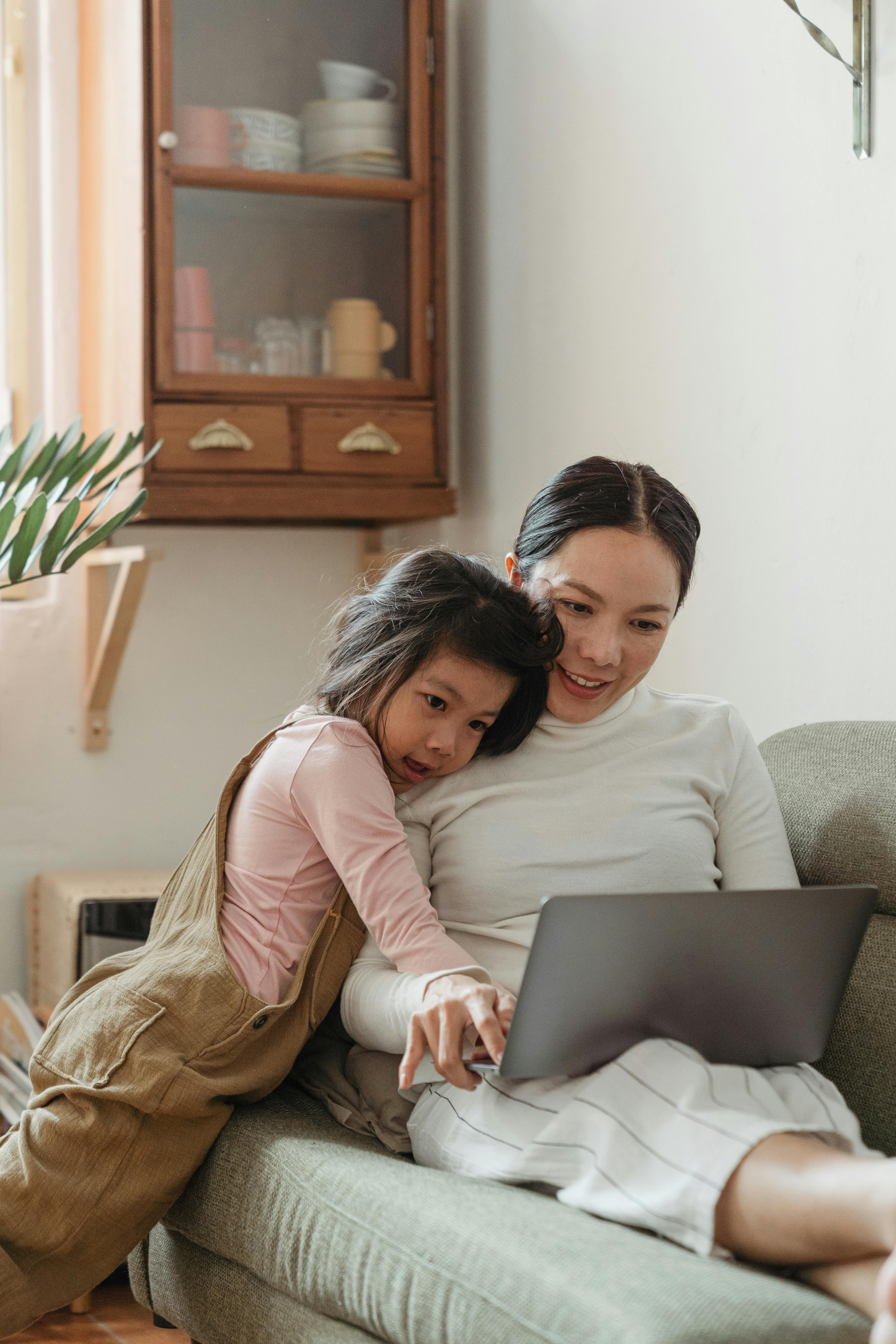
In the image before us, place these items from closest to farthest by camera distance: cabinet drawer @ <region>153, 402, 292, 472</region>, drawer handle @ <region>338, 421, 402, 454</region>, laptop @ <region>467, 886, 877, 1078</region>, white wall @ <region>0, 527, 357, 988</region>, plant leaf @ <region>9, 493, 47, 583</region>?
laptop @ <region>467, 886, 877, 1078</region> < plant leaf @ <region>9, 493, 47, 583</region> < cabinet drawer @ <region>153, 402, 292, 472</region> < drawer handle @ <region>338, 421, 402, 454</region> < white wall @ <region>0, 527, 357, 988</region>

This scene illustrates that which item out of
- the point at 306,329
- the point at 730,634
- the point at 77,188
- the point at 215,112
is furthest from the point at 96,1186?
Result: the point at 77,188

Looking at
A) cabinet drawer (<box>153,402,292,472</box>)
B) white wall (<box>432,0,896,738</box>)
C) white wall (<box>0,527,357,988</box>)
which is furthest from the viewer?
white wall (<box>0,527,357,988</box>)

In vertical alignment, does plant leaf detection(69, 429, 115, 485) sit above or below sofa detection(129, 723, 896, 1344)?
above

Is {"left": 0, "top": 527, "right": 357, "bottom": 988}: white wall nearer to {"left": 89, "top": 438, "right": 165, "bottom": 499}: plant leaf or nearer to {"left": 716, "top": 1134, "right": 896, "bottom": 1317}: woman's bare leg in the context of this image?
{"left": 89, "top": 438, "right": 165, "bottom": 499}: plant leaf

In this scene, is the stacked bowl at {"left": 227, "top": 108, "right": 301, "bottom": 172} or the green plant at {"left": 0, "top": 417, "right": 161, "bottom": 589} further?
the stacked bowl at {"left": 227, "top": 108, "right": 301, "bottom": 172}

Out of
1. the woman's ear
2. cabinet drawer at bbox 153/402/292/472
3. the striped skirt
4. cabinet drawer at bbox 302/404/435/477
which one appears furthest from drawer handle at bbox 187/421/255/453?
the striped skirt

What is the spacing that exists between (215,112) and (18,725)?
3.55 ft

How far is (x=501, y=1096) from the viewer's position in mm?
1099

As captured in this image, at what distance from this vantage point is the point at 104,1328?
1636 mm

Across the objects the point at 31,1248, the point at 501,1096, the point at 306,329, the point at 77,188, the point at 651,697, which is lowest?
the point at 31,1248

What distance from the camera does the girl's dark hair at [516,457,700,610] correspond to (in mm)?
1321

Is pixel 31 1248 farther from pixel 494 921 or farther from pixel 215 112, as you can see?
pixel 215 112

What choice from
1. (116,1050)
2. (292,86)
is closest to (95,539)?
(116,1050)

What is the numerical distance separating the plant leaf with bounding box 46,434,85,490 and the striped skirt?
0.95 meters
